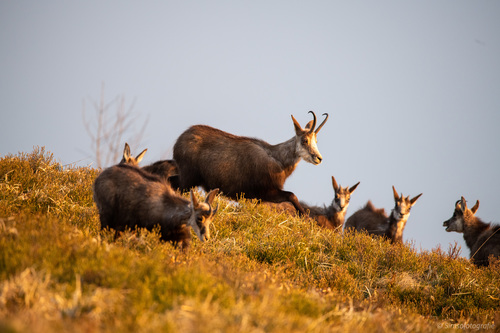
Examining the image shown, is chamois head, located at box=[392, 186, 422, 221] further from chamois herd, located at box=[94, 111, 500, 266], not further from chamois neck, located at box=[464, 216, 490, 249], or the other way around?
chamois neck, located at box=[464, 216, 490, 249]

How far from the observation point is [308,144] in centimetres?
1219

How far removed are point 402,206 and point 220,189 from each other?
20.4 ft

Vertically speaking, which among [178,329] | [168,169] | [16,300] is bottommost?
[16,300]

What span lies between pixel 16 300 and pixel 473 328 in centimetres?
634

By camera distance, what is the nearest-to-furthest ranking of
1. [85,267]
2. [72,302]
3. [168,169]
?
[72,302]
[85,267]
[168,169]

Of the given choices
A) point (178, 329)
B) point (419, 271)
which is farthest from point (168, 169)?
point (178, 329)

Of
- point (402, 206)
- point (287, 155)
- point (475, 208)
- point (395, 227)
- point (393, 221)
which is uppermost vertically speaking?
point (287, 155)

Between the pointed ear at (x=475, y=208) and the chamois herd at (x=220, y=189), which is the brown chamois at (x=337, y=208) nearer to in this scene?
the chamois herd at (x=220, y=189)

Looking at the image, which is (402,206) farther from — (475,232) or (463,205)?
(475,232)

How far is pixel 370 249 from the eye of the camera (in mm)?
9977

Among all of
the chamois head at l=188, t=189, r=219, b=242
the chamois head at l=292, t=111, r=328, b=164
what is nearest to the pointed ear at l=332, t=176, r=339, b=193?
the chamois head at l=292, t=111, r=328, b=164

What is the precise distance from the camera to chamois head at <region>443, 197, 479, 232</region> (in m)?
14.7

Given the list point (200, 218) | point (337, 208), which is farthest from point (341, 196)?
point (200, 218)

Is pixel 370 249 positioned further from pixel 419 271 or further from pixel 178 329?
pixel 178 329
